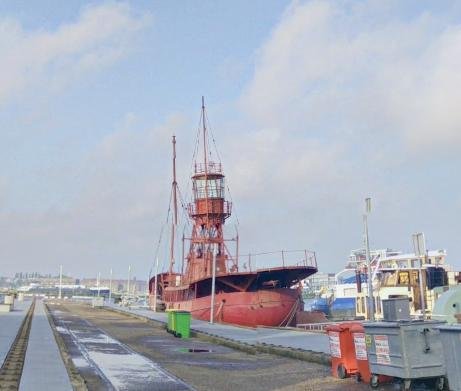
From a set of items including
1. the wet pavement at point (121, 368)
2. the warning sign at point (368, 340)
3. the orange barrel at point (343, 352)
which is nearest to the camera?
the warning sign at point (368, 340)

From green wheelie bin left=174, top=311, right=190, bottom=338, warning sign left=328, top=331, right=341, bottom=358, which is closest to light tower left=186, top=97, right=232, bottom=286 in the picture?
green wheelie bin left=174, top=311, right=190, bottom=338

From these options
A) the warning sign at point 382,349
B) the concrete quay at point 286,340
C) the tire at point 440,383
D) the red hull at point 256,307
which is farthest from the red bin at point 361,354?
the red hull at point 256,307

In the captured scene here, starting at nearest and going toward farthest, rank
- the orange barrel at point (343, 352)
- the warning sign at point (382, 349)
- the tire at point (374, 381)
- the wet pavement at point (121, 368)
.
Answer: the warning sign at point (382, 349)
the tire at point (374, 381)
the wet pavement at point (121, 368)
the orange barrel at point (343, 352)

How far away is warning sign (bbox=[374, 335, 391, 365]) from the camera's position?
33.8 feet

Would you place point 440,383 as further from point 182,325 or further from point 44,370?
point 182,325

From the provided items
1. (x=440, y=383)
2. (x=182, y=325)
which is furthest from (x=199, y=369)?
(x=182, y=325)

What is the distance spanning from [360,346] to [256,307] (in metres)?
25.2

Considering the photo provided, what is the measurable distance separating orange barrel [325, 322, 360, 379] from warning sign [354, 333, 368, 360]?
0.20 meters

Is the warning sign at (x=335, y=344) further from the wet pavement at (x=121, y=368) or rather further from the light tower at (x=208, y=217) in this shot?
the light tower at (x=208, y=217)

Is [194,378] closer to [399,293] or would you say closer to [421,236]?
[421,236]

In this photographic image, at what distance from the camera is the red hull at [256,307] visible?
1430 inches

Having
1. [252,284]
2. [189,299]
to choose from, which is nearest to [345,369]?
[252,284]

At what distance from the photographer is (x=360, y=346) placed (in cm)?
1164

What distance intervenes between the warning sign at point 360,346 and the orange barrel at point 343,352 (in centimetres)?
20
